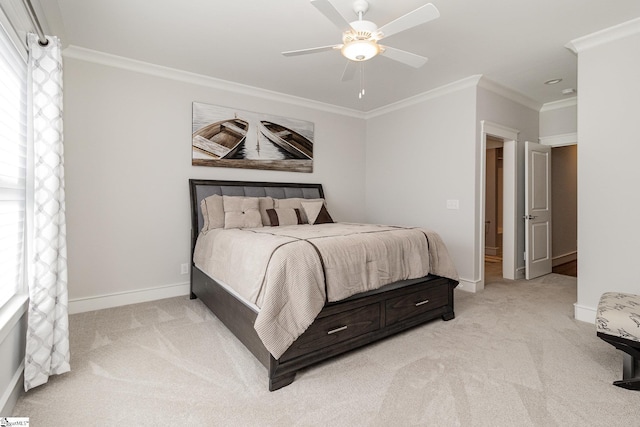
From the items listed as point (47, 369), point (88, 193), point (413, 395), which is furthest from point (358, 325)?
point (88, 193)

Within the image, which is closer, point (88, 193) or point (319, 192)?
point (88, 193)

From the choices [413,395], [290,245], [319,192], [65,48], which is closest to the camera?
[413,395]

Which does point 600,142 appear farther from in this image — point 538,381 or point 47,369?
point 47,369

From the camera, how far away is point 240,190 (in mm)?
3887

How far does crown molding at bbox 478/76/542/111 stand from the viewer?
380 cm

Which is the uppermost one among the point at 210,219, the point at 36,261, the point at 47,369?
the point at 210,219

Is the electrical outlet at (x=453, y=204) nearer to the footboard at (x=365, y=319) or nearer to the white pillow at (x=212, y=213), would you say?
A: the footboard at (x=365, y=319)

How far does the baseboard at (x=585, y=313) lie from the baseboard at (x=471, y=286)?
3.33ft

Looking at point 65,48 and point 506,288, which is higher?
point 65,48

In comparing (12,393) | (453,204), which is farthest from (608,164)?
(12,393)

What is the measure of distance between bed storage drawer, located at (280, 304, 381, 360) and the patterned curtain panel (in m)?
1.40

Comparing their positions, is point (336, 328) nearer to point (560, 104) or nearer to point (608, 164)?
point (608, 164)

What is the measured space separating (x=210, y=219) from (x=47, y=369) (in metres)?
1.78

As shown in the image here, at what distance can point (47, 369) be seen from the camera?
1.85 m
